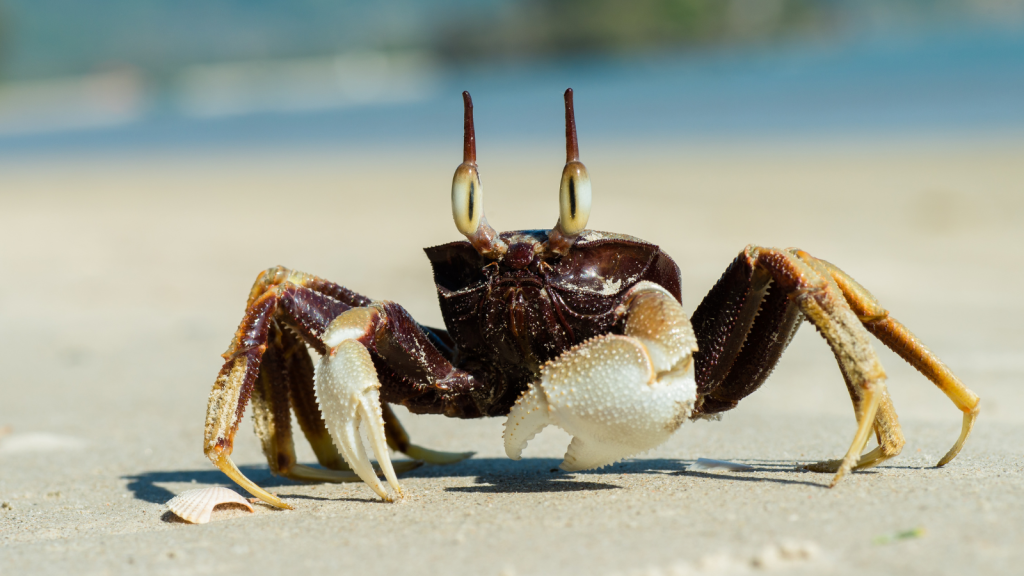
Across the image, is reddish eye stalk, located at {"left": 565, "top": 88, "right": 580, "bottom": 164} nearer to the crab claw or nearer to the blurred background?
the crab claw

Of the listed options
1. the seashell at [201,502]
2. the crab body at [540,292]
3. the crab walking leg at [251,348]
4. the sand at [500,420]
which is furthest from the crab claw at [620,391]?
the seashell at [201,502]

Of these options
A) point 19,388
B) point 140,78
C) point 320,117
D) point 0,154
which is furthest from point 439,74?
point 19,388

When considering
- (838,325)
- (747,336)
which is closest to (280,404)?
(747,336)

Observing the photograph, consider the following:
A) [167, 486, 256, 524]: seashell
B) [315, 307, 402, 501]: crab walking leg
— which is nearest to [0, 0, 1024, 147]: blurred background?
[315, 307, 402, 501]: crab walking leg

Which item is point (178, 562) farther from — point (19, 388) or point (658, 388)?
point (19, 388)

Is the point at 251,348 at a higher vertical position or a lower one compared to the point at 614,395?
higher

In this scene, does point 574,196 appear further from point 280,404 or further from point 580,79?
point 580,79
